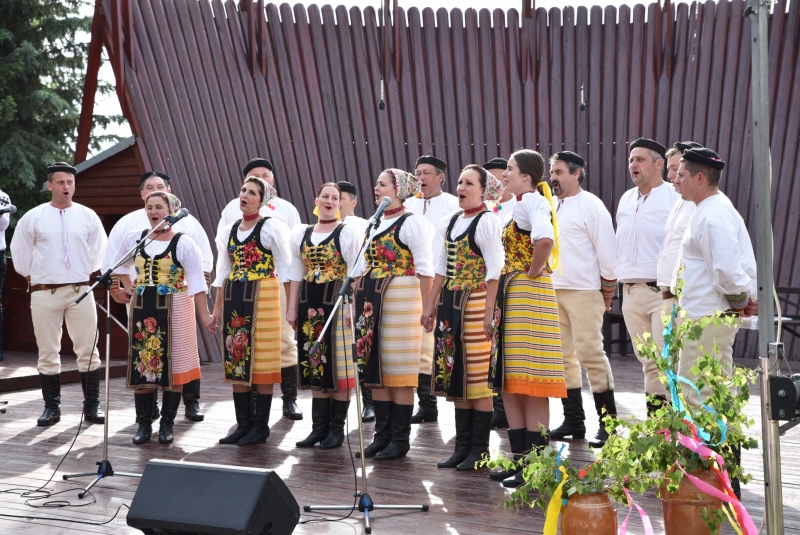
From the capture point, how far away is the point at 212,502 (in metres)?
3.11

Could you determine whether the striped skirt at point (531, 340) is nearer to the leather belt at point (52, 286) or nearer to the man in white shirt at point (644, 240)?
the man in white shirt at point (644, 240)

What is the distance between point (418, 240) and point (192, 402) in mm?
2410

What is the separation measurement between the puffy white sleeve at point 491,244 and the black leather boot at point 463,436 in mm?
771

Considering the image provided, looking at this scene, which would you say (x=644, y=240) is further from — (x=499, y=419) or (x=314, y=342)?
(x=314, y=342)

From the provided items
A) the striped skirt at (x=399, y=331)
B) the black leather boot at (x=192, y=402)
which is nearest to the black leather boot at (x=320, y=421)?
the striped skirt at (x=399, y=331)

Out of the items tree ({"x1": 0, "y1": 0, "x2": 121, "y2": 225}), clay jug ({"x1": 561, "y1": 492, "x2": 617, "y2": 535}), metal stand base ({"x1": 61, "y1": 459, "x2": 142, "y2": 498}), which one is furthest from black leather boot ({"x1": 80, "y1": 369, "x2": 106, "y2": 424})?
tree ({"x1": 0, "y1": 0, "x2": 121, "y2": 225})

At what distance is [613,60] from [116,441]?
19.1 feet

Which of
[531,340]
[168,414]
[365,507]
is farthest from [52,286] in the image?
[531,340]

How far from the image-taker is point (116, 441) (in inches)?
229

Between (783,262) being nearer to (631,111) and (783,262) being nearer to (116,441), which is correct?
(631,111)

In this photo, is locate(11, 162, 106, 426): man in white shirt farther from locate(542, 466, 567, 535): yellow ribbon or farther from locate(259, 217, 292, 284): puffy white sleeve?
locate(542, 466, 567, 535): yellow ribbon

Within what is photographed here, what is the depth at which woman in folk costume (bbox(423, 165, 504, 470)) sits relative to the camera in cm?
483

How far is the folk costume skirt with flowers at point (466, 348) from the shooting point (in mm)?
4871

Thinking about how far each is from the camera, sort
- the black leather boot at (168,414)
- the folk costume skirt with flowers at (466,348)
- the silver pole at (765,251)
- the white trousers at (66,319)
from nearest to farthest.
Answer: the silver pole at (765,251), the folk costume skirt with flowers at (466,348), the black leather boot at (168,414), the white trousers at (66,319)
